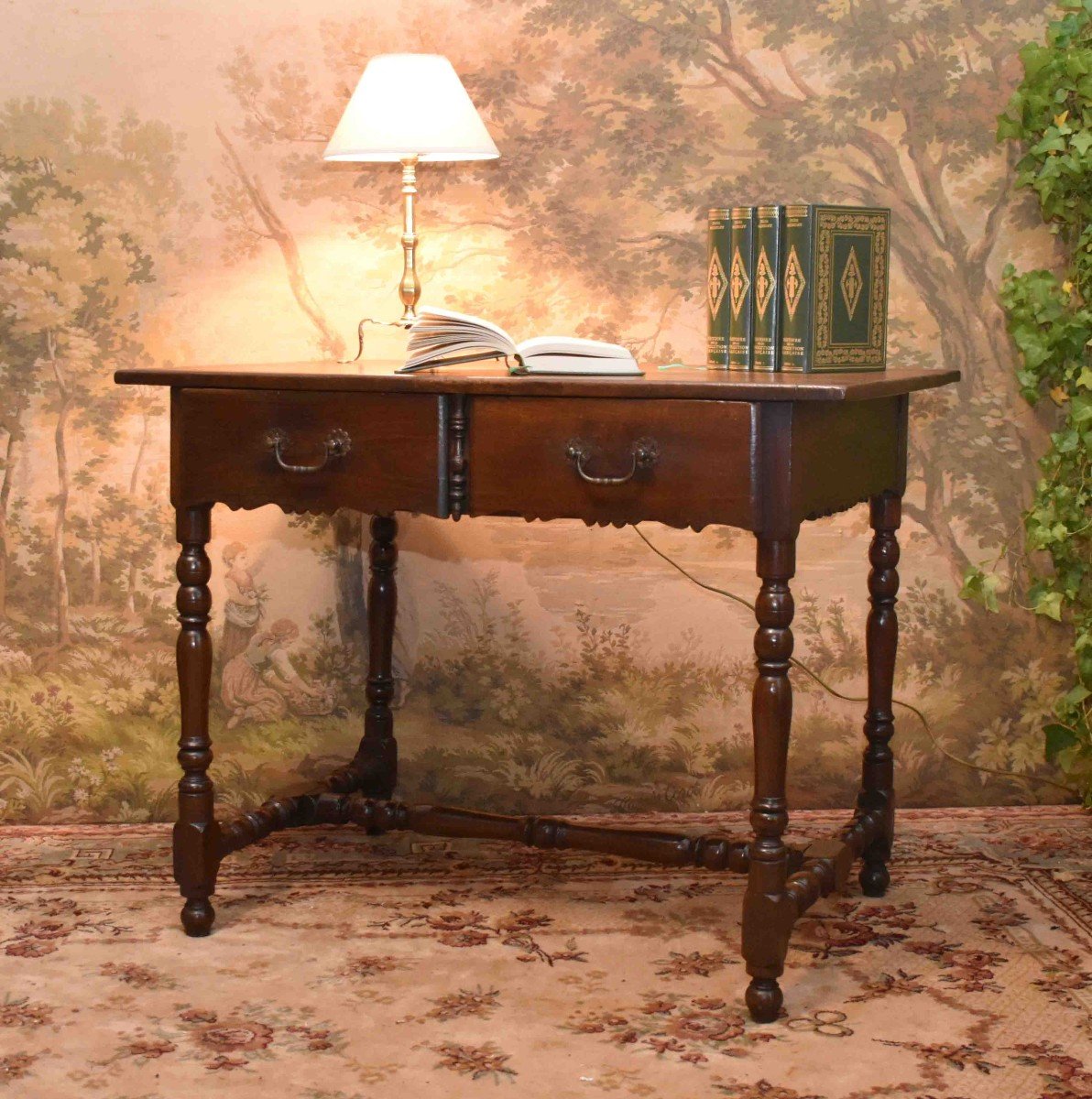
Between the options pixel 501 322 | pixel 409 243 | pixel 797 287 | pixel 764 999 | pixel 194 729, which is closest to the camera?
pixel 764 999

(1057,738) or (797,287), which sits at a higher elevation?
(797,287)

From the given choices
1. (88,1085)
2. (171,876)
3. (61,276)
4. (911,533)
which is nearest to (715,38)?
(911,533)

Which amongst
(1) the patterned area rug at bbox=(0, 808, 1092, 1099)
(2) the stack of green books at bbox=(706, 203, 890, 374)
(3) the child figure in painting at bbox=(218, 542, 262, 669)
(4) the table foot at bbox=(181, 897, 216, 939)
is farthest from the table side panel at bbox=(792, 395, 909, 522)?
(3) the child figure in painting at bbox=(218, 542, 262, 669)

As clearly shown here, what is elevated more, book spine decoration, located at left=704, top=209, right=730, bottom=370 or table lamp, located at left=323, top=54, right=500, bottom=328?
table lamp, located at left=323, top=54, right=500, bottom=328

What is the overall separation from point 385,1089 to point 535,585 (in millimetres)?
1314

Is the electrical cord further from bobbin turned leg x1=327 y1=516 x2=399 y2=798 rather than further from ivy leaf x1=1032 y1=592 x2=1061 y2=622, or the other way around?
bobbin turned leg x1=327 y1=516 x2=399 y2=798

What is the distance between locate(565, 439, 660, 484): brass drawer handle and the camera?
210cm

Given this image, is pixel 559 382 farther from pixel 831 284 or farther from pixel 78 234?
pixel 78 234

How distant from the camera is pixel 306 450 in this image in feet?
7.61

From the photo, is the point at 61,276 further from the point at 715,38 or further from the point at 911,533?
the point at 911,533

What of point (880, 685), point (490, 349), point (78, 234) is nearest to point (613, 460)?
point (490, 349)

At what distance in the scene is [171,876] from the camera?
9.04ft

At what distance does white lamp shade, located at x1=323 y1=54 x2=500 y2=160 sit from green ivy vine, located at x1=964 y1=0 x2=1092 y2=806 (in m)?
1.06

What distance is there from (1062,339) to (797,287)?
2.73 feet
